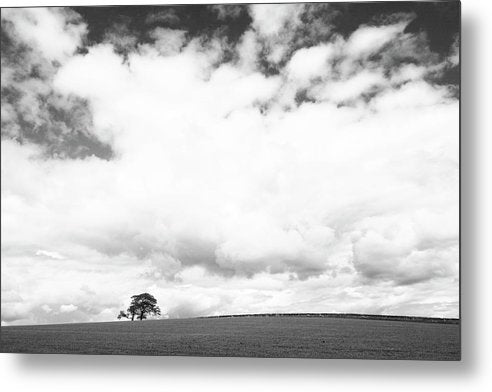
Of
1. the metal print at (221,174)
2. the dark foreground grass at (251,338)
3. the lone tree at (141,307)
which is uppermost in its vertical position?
the metal print at (221,174)

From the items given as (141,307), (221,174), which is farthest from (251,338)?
(221,174)

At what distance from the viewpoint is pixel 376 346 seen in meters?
5.54

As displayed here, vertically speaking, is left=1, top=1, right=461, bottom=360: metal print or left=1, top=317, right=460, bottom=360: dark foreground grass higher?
left=1, top=1, right=461, bottom=360: metal print

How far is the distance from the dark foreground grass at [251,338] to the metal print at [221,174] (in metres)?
0.02

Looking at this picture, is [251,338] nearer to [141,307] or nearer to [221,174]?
[141,307]

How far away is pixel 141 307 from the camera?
568cm

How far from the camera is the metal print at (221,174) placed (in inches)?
216

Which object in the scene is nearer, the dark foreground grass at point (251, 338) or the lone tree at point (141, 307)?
the dark foreground grass at point (251, 338)

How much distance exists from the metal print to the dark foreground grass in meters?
0.02

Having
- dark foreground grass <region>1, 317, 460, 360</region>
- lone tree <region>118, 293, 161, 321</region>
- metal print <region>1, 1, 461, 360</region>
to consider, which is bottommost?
dark foreground grass <region>1, 317, 460, 360</region>

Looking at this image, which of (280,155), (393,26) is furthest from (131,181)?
(393,26)

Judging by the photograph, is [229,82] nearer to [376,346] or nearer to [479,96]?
[479,96]

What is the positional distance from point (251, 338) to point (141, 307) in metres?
0.96

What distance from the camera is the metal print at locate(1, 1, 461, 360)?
5.49m
